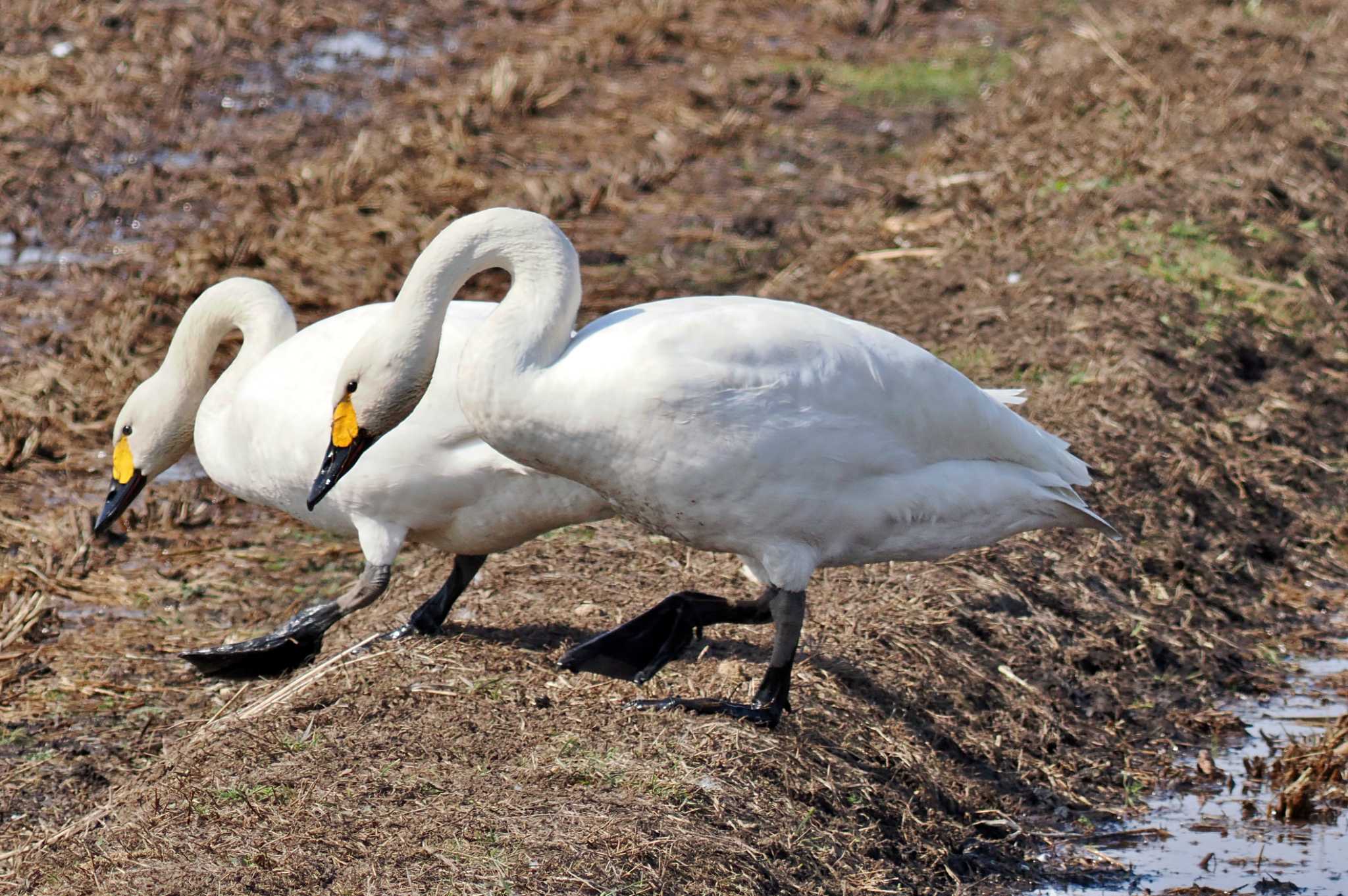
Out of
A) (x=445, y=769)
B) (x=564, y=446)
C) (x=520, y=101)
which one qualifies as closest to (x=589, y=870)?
(x=445, y=769)

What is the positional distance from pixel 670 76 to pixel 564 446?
8.68m

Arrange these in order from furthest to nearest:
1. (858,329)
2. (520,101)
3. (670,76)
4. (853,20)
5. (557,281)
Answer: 1. (853,20)
2. (670,76)
3. (520,101)
4. (858,329)
5. (557,281)

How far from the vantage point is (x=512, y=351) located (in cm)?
416

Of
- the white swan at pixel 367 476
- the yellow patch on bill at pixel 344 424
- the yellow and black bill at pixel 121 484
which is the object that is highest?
the yellow patch on bill at pixel 344 424

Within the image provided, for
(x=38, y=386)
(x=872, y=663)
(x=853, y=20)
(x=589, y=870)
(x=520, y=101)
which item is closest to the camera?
(x=589, y=870)

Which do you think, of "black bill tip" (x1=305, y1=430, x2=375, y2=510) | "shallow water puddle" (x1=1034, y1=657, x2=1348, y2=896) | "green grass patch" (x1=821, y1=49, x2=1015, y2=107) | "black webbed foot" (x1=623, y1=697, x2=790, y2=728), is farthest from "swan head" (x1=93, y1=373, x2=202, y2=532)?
"green grass patch" (x1=821, y1=49, x2=1015, y2=107)

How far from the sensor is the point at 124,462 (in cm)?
608

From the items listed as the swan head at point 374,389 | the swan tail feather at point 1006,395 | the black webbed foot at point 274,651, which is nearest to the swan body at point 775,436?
the swan tail feather at point 1006,395

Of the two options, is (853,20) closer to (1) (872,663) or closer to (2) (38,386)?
(2) (38,386)

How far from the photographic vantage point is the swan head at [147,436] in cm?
599

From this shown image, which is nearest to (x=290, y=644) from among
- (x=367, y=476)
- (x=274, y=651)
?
(x=274, y=651)

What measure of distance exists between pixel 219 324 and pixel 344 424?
5.41 ft

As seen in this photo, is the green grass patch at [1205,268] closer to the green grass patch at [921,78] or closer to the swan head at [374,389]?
the green grass patch at [921,78]

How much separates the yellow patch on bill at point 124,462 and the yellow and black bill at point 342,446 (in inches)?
63.4
